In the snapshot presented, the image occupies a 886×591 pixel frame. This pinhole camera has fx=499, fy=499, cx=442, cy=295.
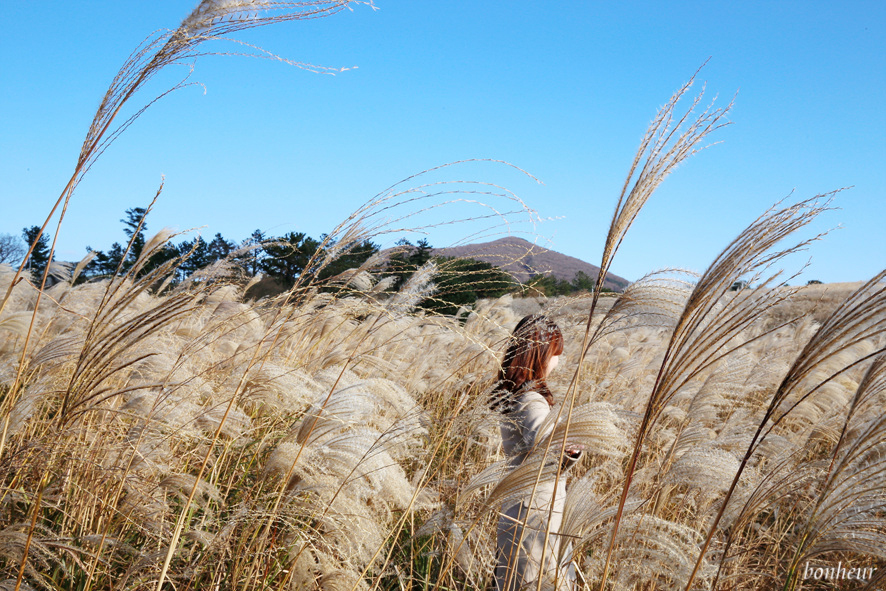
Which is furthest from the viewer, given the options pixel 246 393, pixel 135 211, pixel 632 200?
pixel 135 211

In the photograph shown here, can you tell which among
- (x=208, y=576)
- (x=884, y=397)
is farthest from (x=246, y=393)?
(x=884, y=397)

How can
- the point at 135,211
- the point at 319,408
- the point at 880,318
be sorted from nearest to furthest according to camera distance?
the point at 880,318 → the point at 319,408 → the point at 135,211

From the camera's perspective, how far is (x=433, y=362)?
4051mm

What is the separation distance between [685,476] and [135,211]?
28030mm

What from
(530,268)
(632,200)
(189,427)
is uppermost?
(632,200)

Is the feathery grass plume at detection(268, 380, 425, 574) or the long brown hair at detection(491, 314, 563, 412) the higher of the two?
the long brown hair at detection(491, 314, 563, 412)

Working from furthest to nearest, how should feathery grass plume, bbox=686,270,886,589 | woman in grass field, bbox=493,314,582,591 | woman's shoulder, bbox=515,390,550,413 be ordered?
woman's shoulder, bbox=515,390,550,413, woman in grass field, bbox=493,314,582,591, feathery grass plume, bbox=686,270,886,589

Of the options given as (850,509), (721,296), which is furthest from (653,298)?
(850,509)

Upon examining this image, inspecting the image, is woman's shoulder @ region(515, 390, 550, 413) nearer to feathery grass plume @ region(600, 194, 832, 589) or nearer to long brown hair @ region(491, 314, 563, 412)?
long brown hair @ region(491, 314, 563, 412)

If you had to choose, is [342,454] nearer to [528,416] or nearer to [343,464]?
[343,464]

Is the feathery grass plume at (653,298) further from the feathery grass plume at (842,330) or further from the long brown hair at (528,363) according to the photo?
the long brown hair at (528,363)

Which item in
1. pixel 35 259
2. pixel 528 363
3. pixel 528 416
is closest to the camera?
pixel 528 416

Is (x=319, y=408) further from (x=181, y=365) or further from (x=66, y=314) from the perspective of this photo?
(x=66, y=314)

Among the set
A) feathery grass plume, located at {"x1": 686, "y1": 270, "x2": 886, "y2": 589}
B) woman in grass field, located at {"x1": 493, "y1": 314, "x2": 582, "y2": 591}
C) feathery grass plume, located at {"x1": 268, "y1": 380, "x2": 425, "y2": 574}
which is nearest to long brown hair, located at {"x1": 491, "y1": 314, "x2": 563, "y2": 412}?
woman in grass field, located at {"x1": 493, "y1": 314, "x2": 582, "y2": 591}
